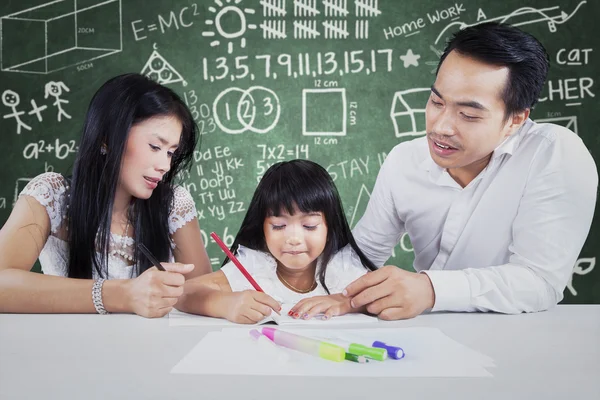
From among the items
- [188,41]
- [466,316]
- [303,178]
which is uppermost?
[188,41]

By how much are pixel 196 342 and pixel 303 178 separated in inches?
24.6

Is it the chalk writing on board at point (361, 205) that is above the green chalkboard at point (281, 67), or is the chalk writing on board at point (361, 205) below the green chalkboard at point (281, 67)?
below

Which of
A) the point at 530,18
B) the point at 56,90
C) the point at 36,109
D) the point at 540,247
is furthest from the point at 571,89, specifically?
the point at 36,109

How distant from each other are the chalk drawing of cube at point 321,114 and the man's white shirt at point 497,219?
56.7 inches

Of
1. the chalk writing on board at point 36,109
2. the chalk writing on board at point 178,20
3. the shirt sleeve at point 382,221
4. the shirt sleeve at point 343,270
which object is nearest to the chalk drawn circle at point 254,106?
the chalk writing on board at point 178,20

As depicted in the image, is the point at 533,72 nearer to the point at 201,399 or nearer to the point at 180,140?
the point at 180,140

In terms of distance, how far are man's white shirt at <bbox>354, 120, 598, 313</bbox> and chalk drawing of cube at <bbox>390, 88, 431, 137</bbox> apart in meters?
1.45

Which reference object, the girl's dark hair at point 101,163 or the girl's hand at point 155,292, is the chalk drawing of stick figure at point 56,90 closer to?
the girl's dark hair at point 101,163

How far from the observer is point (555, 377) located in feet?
2.43

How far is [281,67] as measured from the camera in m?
3.19

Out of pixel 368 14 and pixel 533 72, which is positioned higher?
pixel 368 14

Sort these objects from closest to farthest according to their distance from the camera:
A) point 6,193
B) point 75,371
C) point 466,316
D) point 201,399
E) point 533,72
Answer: point 201,399
point 75,371
point 466,316
point 533,72
point 6,193

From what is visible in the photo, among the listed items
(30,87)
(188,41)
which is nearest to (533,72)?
(188,41)

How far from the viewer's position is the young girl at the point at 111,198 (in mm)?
1437
